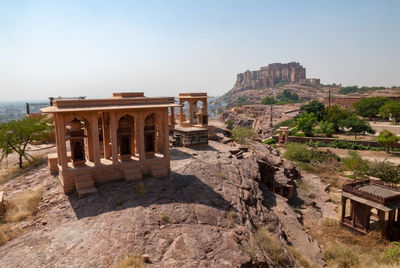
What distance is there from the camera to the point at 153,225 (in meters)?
7.17

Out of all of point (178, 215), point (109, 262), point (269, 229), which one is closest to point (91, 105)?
point (178, 215)

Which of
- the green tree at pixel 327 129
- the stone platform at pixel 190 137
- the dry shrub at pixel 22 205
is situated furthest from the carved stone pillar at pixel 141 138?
the green tree at pixel 327 129

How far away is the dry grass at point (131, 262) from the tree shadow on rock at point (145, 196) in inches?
83.3

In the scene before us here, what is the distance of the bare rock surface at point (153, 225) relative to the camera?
6137mm

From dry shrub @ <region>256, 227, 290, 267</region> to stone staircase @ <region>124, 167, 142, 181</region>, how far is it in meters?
4.50

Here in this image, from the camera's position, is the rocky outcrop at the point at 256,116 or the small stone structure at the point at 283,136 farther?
the rocky outcrop at the point at 256,116

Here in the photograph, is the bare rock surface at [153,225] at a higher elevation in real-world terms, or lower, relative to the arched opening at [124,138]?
lower

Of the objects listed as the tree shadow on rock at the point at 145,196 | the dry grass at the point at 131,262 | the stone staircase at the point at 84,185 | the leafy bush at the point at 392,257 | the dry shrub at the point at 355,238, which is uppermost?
the stone staircase at the point at 84,185

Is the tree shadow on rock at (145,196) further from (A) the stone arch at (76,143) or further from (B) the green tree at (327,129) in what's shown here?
(B) the green tree at (327,129)

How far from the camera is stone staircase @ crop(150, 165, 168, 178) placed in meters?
9.94

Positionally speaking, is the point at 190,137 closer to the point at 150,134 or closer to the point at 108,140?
the point at 150,134

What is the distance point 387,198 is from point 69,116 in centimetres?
1321

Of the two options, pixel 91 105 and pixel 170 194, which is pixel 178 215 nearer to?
pixel 170 194

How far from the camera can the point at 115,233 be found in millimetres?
6707
